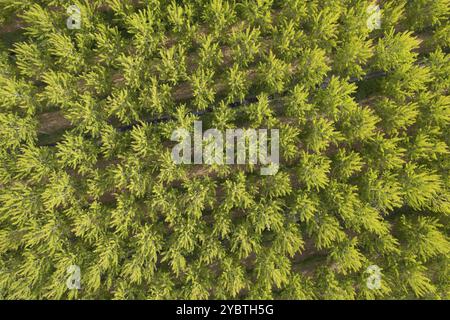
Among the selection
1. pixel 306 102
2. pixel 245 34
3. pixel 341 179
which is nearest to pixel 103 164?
pixel 245 34

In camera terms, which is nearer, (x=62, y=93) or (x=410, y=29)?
(x=62, y=93)

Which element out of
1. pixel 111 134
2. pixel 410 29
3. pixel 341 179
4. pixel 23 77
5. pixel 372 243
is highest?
pixel 410 29

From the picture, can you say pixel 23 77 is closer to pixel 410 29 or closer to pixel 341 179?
pixel 341 179

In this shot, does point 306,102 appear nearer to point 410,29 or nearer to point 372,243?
point 410,29

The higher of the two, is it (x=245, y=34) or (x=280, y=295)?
(x=245, y=34)

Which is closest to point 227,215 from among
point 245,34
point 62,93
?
point 245,34

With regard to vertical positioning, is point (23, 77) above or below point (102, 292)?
above
